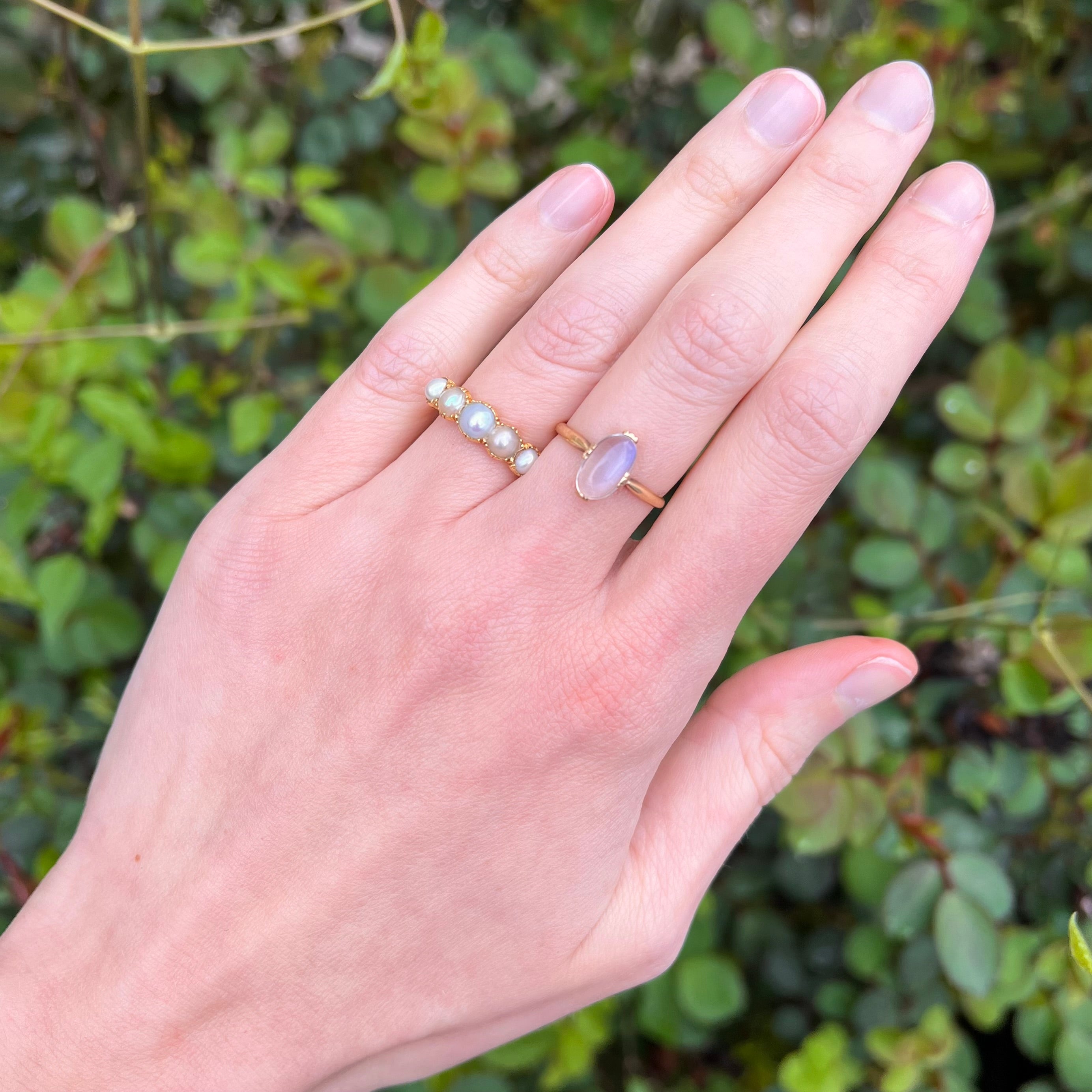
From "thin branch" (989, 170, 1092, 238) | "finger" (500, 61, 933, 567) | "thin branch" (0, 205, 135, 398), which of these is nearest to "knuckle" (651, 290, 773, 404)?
"finger" (500, 61, 933, 567)

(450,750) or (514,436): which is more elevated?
(514,436)

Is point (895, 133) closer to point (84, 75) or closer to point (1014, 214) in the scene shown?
point (1014, 214)

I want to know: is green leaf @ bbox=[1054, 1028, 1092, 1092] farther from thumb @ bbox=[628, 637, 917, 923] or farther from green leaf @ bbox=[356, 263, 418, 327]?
green leaf @ bbox=[356, 263, 418, 327]

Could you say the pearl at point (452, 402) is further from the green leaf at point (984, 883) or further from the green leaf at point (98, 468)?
the green leaf at point (984, 883)

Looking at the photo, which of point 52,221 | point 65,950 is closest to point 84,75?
point 52,221

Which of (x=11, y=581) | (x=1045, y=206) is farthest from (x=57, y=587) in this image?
(x=1045, y=206)

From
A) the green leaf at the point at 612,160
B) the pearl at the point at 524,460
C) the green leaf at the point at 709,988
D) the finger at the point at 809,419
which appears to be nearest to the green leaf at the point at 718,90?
the green leaf at the point at 612,160

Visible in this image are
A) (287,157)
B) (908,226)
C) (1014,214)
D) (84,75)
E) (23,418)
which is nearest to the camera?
(908,226)

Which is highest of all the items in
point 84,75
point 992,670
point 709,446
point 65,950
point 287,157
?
point 84,75

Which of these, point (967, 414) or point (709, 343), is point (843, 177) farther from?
point (967, 414)
